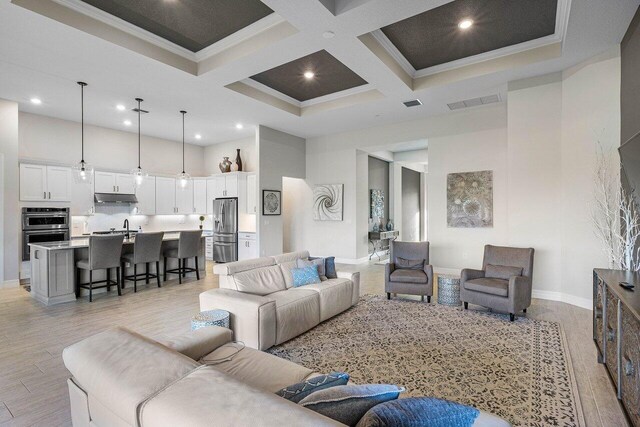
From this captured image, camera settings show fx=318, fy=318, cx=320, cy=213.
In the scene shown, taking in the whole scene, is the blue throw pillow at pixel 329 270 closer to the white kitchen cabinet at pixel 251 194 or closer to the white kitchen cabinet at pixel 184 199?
the white kitchen cabinet at pixel 251 194

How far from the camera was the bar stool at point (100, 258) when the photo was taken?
15.7 feet

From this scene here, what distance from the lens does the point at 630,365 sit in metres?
2.02

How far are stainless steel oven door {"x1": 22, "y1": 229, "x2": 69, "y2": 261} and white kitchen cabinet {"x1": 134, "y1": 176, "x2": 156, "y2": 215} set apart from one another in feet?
5.44

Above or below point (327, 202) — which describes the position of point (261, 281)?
below

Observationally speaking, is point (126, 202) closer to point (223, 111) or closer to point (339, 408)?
point (223, 111)

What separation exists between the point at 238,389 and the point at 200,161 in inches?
380

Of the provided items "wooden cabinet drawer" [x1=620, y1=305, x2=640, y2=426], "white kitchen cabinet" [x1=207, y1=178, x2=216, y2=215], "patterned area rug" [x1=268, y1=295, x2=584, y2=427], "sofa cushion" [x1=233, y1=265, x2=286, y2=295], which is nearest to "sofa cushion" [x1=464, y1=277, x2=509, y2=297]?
"patterned area rug" [x1=268, y1=295, x2=584, y2=427]

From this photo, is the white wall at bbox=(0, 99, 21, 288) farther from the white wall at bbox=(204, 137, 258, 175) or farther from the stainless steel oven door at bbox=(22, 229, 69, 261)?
the white wall at bbox=(204, 137, 258, 175)

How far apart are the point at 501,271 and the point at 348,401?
4.09 meters

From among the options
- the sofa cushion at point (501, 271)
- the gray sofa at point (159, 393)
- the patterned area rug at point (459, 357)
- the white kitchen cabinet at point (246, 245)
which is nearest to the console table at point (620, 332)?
the patterned area rug at point (459, 357)

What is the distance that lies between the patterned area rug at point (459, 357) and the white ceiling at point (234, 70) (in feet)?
11.1

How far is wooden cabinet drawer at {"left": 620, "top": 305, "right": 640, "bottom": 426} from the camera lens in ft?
6.15

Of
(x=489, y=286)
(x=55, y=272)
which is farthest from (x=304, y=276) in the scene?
(x=55, y=272)

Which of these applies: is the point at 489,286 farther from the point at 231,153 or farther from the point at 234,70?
the point at 231,153
